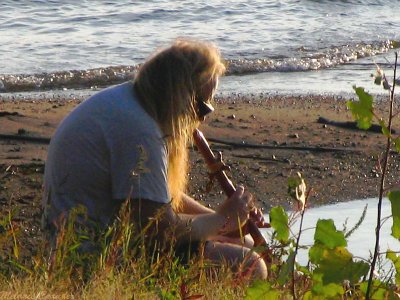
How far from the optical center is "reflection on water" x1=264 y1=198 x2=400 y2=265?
18.1ft

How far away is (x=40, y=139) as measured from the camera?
318 inches

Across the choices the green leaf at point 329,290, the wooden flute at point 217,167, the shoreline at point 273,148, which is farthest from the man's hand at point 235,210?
the shoreline at point 273,148

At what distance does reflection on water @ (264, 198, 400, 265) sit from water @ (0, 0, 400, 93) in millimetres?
3881

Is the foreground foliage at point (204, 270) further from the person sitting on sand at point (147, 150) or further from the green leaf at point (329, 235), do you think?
the person sitting on sand at point (147, 150)

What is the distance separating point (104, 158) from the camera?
4.37 meters

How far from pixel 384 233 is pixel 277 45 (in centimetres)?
887

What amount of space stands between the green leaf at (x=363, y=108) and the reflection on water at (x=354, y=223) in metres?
1.46

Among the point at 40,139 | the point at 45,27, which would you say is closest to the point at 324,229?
the point at 40,139

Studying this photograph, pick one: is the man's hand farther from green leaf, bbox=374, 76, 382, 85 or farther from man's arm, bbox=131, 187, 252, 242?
green leaf, bbox=374, 76, 382, 85

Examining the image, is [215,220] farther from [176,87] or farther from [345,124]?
[345,124]

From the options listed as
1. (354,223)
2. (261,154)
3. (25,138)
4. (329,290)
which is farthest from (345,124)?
(329,290)

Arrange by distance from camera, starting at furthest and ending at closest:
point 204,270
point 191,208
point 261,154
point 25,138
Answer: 1. point 261,154
2. point 25,138
3. point 191,208
4. point 204,270

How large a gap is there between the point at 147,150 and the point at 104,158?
227mm

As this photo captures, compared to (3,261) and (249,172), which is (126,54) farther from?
(3,261)
